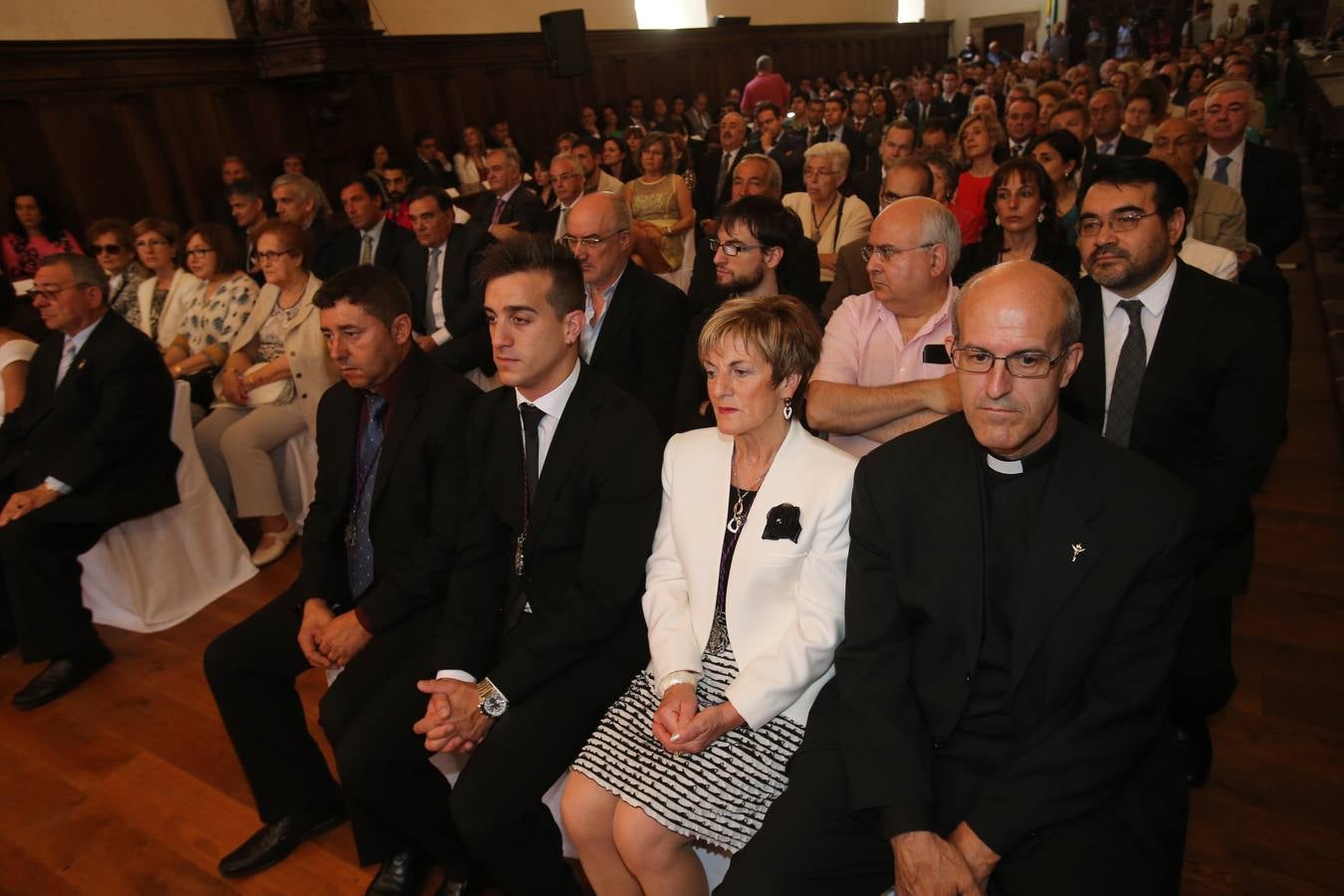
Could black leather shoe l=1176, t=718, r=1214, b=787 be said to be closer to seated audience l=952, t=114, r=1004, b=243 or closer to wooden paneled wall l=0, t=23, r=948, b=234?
seated audience l=952, t=114, r=1004, b=243

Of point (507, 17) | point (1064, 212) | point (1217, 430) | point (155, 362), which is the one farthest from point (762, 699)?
point (507, 17)

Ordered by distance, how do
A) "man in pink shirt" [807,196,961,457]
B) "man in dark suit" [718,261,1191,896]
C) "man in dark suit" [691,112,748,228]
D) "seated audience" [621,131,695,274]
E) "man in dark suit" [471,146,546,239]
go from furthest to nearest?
1. "man in dark suit" [691,112,748,228]
2. "man in dark suit" [471,146,546,239]
3. "seated audience" [621,131,695,274]
4. "man in pink shirt" [807,196,961,457]
5. "man in dark suit" [718,261,1191,896]

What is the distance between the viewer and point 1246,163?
3939mm

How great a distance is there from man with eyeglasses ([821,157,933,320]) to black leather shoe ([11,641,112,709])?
3040 mm

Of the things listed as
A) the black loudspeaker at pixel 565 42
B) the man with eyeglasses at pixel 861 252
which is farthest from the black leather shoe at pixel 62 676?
the black loudspeaker at pixel 565 42

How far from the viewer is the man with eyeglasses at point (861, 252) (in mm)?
3340

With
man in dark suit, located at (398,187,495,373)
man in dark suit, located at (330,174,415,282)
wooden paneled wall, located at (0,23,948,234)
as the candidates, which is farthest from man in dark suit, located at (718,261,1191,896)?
wooden paneled wall, located at (0,23,948,234)

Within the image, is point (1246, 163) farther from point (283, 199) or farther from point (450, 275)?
point (283, 199)

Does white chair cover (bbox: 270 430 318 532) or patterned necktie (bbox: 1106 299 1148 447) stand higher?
patterned necktie (bbox: 1106 299 1148 447)

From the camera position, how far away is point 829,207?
458 cm

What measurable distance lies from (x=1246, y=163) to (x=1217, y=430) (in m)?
2.68

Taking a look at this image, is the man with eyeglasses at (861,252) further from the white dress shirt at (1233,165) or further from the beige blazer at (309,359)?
the beige blazer at (309,359)

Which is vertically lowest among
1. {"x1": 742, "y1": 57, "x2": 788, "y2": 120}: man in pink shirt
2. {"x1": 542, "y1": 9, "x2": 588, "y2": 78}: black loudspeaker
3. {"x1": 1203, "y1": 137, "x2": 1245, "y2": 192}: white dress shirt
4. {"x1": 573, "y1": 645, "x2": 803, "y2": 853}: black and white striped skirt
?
{"x1": 573, "y1": 645, "x2": 803, "y2": 853}: black and white striped skirt

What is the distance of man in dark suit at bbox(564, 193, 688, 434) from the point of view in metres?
3.23
